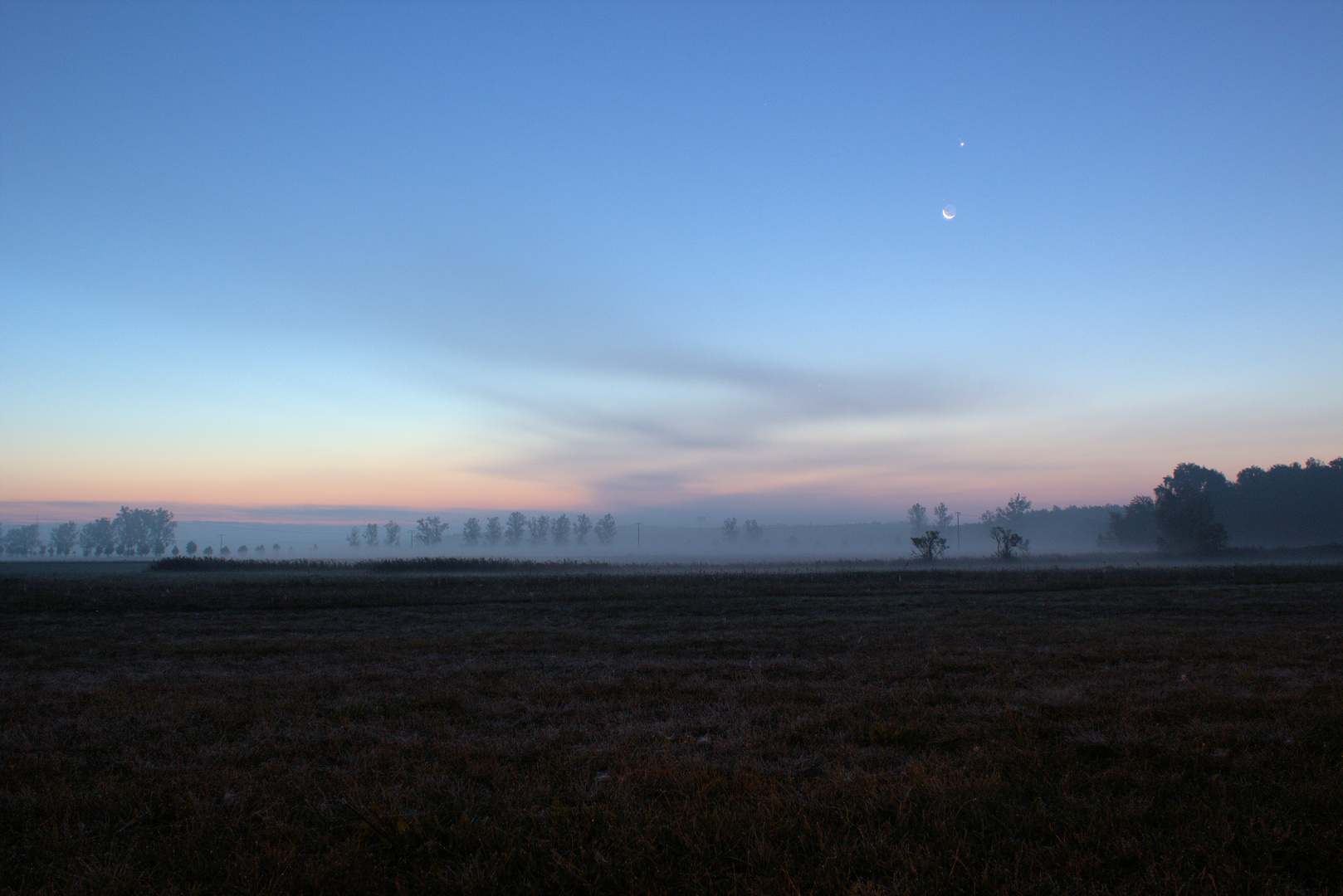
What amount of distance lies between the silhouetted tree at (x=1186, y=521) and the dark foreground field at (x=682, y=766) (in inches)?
3715

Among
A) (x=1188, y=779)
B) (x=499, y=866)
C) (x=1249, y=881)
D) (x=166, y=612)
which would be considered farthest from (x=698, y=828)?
(x=166, y=612)

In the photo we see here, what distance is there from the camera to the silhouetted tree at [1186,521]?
87438mm

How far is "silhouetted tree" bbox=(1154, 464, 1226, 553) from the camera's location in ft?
287

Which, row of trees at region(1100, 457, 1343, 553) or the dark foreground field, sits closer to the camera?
the dark foreground field

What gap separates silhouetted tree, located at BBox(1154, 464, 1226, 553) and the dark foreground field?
94.4 metres

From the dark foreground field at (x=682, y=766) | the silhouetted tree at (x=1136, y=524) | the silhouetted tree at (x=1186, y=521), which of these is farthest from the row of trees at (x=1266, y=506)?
Result: the dark foreground field at (x=682, y=766)

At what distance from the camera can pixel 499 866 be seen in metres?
4.55

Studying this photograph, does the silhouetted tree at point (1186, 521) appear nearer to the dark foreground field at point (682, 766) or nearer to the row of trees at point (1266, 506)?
the row of trees at point (1266, 506)

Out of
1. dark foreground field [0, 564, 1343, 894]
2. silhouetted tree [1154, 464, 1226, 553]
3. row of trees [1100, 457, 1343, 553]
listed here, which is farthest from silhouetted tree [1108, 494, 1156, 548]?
dark foreground field [0, 564, 1343, 894]

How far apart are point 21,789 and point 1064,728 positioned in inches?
436

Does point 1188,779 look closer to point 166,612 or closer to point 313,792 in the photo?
point 313,792

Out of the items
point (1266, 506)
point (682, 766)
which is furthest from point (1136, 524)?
point (682, 766)

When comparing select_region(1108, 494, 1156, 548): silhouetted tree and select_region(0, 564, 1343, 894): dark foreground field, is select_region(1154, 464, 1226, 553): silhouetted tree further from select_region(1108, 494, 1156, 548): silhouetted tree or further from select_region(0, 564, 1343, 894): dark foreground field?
select_region(0, 564, 1343, 894): dark foreground field

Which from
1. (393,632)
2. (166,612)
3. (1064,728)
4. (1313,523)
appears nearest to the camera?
(1064,728)
